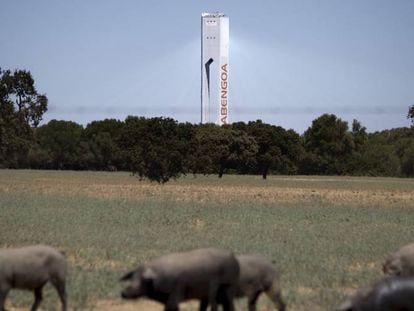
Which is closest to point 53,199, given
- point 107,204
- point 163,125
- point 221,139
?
point 107,204

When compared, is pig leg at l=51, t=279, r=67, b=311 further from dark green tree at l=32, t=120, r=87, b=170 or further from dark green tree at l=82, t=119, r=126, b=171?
dark green tree at l=32, t=120, r=87, b=170

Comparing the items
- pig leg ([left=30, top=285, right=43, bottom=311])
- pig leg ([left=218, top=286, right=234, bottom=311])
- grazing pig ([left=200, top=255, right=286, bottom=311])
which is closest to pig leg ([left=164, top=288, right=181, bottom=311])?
pig leg ([left=218, top=286, right=234, bottom=311])

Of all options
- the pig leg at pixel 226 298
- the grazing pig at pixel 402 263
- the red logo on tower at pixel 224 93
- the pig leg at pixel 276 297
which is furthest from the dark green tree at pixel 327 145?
the pig leg at pixel 226 298

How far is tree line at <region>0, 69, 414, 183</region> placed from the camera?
71625 millimetres

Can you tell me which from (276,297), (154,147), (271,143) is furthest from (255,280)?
(271,143)

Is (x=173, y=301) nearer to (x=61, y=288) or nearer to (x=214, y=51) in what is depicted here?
(x=61, y=288)

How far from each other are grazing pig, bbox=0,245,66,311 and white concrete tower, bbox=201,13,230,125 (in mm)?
139809

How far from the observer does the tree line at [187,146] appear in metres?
71.6

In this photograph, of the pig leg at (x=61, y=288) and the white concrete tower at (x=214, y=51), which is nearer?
the pig leg at (x=61, y=288)

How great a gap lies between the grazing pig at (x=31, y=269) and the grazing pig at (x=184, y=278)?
222 cm

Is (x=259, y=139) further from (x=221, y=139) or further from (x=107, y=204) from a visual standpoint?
(x=107, y=204)

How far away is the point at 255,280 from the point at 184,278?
1.82 meters

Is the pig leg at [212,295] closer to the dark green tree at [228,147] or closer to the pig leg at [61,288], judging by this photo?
the pig leg at [61,288]

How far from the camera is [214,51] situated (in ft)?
516
